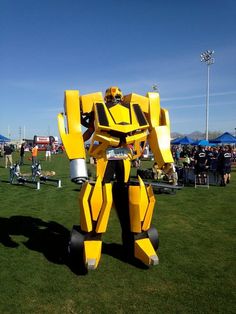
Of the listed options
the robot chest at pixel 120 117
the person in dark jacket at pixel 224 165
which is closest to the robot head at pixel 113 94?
the robot chest at pixel 120 117

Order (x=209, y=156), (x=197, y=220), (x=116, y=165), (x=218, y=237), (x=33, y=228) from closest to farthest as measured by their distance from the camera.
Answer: (x=116, y=165)
(x=218, y=237)
(x=33, y=228)
(x=197, y=220)
(x=209, y=156)

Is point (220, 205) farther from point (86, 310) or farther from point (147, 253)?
point (86, 310)

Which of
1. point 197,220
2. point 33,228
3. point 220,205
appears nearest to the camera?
point 33,228

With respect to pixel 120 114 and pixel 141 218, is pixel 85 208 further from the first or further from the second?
pixel 120 114

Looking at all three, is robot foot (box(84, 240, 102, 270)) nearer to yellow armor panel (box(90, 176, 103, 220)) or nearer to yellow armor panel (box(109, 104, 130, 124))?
yellow armor panel (box(90, 176, 103, 220))

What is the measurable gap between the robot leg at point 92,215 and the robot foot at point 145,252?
0.62m

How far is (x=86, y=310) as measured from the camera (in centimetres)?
385

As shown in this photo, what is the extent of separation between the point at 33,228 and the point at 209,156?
10.5m

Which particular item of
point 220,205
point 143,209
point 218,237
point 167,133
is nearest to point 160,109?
point 167,133

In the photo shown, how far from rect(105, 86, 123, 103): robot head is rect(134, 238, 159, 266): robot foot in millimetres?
2397

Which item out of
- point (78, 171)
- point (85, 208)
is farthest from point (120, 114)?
point (85, 208)

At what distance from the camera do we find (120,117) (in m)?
5.24

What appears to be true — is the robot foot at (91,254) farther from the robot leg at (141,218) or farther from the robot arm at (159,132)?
the robot arm at (159,132)

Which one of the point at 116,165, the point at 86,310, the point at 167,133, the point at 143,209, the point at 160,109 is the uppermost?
the point at 160,109
